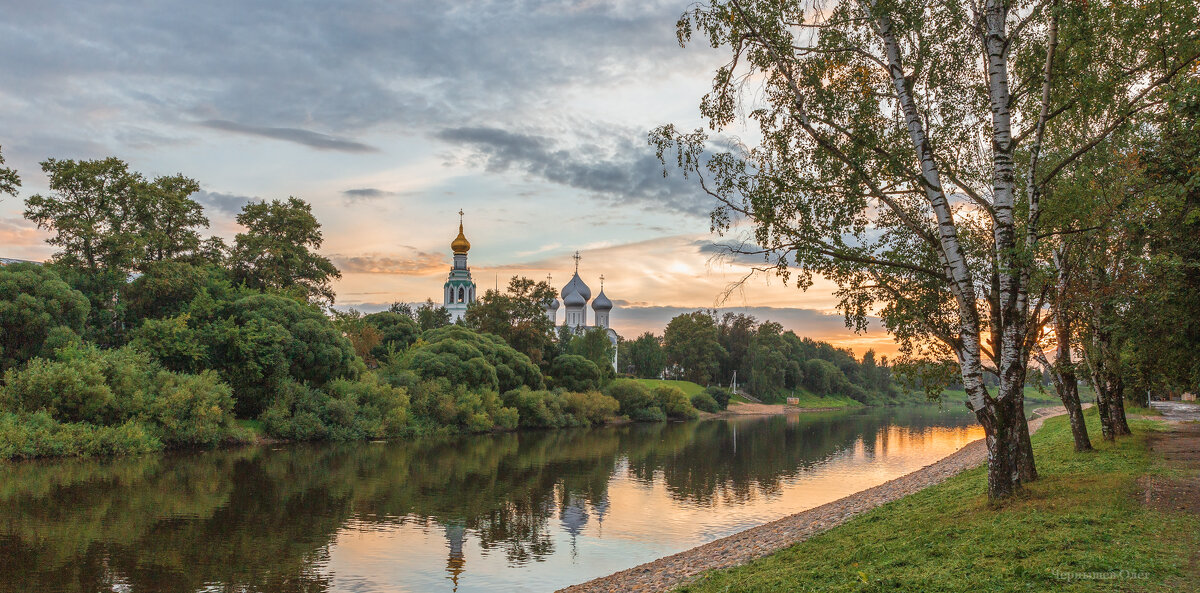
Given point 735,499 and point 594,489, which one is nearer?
point 735,499

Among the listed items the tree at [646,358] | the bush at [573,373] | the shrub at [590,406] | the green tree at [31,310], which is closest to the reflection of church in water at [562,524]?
the green tree at [31,310]

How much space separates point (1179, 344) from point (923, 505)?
7134mm

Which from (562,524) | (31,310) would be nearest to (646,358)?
(31,310)

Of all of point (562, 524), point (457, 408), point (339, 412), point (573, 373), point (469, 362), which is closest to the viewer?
point (562, 524)

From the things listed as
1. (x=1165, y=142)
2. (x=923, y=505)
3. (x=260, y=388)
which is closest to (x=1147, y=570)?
(x=923, y=505)

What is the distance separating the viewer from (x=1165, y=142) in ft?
52.9

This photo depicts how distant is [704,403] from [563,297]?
31763mm

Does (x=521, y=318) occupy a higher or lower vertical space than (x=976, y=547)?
higher

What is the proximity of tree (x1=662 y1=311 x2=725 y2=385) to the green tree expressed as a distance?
3672 inches

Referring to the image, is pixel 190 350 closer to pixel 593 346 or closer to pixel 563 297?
pixel 593 346

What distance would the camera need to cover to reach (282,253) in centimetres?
5550

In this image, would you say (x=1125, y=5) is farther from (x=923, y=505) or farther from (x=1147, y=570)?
(x=923, y=505)

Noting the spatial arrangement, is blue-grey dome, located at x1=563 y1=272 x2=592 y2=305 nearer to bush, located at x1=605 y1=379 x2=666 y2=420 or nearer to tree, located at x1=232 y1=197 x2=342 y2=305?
bush, located at x1=605 y1=379 x2=666 y2=420

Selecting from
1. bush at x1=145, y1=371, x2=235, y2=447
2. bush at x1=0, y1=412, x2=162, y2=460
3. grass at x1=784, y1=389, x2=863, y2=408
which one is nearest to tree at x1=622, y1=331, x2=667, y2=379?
grass at x1=784, y1=389, x2=863, y2=408
